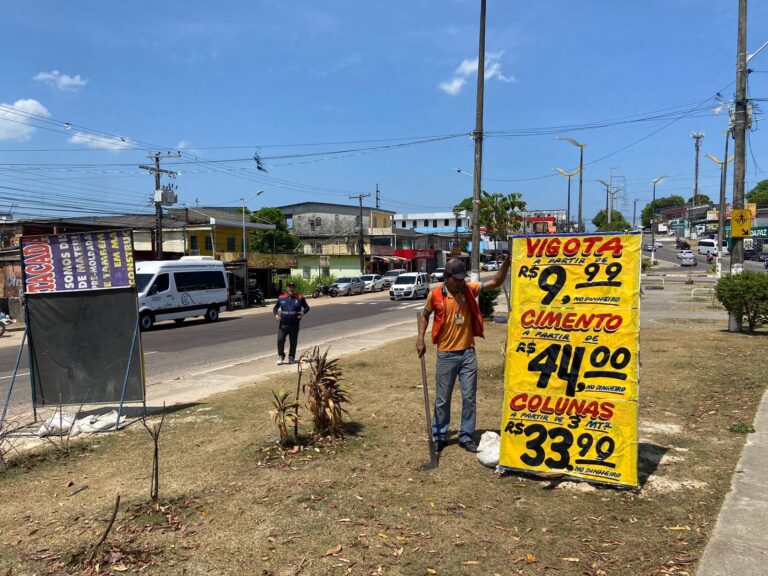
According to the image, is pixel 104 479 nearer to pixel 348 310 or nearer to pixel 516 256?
pixel 516 256

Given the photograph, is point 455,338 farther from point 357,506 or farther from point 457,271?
point 357,506

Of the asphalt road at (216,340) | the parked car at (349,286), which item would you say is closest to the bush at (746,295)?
the asphalt road at (216,340)

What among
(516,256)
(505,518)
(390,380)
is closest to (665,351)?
(390,380)

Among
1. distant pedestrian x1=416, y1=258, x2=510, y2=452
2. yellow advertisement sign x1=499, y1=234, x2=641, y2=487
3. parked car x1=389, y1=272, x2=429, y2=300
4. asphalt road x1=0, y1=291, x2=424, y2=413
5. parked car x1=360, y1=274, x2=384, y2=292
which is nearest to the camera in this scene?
yellow advertisement sign x1=499, y1=234, x2=641, y2=487

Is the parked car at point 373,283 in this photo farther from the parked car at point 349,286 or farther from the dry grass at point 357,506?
the dry grass at point 357,506

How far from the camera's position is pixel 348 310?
91.6ft

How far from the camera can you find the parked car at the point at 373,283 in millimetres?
43094

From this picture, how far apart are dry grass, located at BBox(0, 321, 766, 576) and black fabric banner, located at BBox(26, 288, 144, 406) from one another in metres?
0.97

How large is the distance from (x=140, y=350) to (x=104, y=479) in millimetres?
2494

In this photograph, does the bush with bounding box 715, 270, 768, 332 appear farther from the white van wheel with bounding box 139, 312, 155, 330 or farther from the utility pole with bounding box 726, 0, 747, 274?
the white van wheel with bounding box 139, 312, 155, 330

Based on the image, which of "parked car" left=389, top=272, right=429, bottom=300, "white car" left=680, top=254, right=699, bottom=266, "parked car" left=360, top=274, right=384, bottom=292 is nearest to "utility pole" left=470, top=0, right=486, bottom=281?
"parked car" left=389, top=272, right=429, bottom=300

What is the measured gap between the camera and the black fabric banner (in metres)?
7.22

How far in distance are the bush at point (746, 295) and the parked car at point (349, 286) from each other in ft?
92.4

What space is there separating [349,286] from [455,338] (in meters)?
35.3
